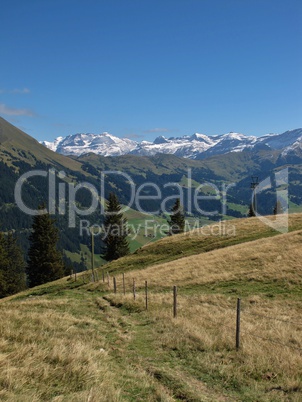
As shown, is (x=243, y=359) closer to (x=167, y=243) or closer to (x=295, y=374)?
(x=295, y=374)

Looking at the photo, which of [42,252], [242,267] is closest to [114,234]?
[42,252]

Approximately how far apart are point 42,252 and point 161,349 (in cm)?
5593

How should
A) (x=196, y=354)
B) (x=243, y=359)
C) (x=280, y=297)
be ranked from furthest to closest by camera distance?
(x=280, y=297)
(x=196, y=354)
(x=243, y=359)

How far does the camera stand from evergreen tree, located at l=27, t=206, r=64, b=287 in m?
64.9

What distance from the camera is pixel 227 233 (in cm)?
5862

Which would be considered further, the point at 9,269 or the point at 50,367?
the point at 9,269

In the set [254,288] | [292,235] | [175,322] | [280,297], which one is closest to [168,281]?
[254,288]

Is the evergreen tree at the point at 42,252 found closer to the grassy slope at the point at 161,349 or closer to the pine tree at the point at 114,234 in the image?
the pine tree at the point at 114,234

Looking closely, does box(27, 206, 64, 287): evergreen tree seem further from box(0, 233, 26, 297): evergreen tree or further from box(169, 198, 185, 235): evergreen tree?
box(169, 198, 185, 235): evergreen tree

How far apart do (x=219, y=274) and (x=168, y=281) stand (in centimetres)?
544

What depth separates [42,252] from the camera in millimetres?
65000

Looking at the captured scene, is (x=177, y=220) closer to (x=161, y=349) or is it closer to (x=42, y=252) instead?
(x=42, y=252)

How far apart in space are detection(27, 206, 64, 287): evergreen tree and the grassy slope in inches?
1566

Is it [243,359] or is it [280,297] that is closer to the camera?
[243,359]
